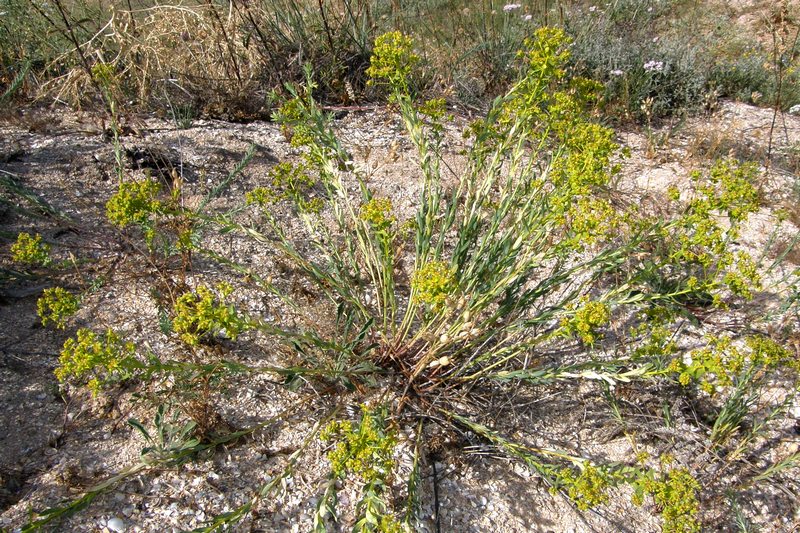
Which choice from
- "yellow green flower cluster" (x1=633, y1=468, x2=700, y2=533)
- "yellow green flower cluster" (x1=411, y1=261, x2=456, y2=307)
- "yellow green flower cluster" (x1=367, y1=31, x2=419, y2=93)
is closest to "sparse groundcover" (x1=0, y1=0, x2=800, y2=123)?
"yellow green flower cluster" (x1=367, y1=31, x2=419, y2=93)

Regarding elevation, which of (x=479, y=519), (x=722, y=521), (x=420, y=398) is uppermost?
(x=420, y=398)

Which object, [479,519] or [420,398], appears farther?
[420,398]

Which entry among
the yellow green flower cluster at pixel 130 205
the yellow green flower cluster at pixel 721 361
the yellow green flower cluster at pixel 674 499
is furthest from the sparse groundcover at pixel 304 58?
the yellow green flower cluster at pixel 674 499

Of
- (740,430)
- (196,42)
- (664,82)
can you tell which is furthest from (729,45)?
(196,42)

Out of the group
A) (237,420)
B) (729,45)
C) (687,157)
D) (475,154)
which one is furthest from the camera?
(729,45)

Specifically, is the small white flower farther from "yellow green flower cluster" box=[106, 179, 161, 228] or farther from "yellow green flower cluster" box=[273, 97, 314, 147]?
"yellow green flower cluster" box=[106, 179, 161, 228]

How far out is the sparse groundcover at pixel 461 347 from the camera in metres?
1.72

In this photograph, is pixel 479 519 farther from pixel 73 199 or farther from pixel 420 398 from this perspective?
pixel 73 199

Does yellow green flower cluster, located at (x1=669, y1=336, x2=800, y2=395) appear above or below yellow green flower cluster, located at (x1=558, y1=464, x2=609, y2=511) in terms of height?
above

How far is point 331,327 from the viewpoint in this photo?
8.46ft

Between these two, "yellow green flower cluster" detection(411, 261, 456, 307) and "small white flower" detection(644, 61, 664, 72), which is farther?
"small white flower" detection(644, 61, 664, 72)

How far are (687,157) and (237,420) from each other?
3.70m

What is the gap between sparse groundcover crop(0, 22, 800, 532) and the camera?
172 cm

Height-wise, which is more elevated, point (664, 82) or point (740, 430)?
point (664, 82)
